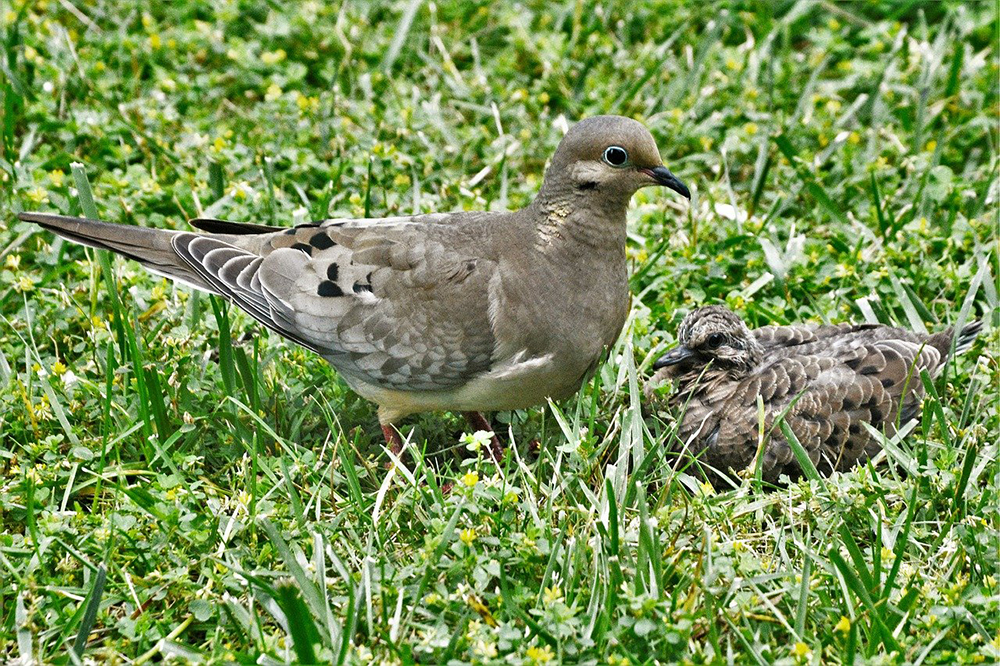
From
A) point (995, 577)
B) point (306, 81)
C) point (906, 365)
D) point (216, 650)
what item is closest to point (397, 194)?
point (306, 81)

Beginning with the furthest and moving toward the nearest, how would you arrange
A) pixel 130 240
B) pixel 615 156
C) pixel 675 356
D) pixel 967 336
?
1. pixel 967 336
2. pixel 675 356
3. pixel 130 240
4. pixel 615 156

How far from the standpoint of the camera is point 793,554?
4285 millimetres

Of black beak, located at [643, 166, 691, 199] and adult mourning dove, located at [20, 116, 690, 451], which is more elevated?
black beak, located at [643, 166, 691, 199]

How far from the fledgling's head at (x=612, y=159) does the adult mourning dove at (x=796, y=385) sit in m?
0.67

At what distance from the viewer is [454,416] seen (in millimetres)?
5328

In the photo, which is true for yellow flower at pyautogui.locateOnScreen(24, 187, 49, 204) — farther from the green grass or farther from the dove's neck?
the dove's neck

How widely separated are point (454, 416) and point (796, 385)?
1464 millimetres

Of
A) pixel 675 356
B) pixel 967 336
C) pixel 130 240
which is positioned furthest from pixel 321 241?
pixel 967 336

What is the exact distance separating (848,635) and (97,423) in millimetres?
2953

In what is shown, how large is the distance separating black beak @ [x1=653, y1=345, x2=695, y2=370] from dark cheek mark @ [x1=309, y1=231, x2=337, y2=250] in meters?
1.41

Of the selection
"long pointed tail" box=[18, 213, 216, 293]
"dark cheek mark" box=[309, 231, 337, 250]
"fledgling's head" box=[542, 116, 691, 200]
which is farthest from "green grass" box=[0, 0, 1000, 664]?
"fledgling's head" box=[542, 116, 691, 200]

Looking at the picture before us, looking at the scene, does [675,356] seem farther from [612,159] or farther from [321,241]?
[321,241]

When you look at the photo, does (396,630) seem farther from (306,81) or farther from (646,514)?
(306,81)

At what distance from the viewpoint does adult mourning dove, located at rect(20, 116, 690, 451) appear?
460cm
